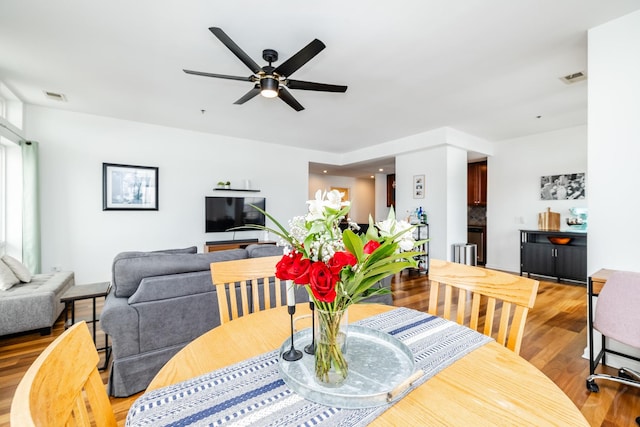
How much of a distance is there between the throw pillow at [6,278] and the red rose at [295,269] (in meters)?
3.58

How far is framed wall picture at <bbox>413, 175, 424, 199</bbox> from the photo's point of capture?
5.53 metres

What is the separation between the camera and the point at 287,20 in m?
2.17

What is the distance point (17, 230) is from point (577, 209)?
8.28 metres

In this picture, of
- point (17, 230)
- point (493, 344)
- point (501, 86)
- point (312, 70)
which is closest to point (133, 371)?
point (493, 344)

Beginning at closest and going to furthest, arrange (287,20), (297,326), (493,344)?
(493,344) < (297,326) < (287,20)

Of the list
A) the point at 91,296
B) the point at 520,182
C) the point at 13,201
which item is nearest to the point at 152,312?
the point at 91,296

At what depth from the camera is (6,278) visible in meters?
2.81

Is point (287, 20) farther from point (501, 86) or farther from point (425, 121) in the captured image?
point (425, 121)

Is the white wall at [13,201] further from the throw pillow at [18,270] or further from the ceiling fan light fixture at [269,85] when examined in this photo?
the ceiling fan light fixture at [269,85]

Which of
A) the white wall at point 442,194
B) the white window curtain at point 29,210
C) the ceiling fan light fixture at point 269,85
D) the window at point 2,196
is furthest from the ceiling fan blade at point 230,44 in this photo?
the white wall at point 442,194

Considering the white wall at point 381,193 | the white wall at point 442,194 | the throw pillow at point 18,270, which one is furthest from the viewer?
the white wall at point 381,193

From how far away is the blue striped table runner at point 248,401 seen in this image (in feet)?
2.16

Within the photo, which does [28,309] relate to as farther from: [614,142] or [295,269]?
[614,142]

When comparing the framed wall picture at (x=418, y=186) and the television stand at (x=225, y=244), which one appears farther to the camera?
the framed wall picture at (x=418, y=186)
